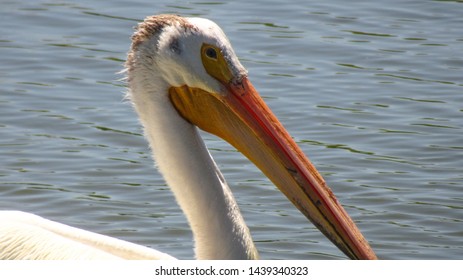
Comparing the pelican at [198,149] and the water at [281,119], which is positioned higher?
the pelican at [198,149]

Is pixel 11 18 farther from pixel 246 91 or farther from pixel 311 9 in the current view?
pixel 246 91

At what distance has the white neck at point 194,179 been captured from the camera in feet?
16.7

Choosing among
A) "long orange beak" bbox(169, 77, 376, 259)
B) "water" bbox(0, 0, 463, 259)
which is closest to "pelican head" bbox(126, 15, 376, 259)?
"long orange beak" bbox(169, 77, 376, 259)

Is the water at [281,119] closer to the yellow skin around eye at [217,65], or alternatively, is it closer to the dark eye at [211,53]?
the yellow skin around eye at [217,65]

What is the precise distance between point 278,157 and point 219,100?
1.10 ft

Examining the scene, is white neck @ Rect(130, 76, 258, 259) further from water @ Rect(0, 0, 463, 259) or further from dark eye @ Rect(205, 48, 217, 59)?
water @ Rect(0, 0, 463, 259)

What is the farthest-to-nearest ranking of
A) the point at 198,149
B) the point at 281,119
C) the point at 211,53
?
the point at 281,119 → the point at 198,149 → the point at 211,53

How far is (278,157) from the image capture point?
16.9ft

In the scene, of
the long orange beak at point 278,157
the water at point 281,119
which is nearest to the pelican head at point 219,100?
the long orange beak at point 278,157

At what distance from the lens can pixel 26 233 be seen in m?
5.10

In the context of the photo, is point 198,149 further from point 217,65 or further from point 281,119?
point 281,119

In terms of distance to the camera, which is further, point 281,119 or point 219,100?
point 281,119

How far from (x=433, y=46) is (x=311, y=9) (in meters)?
1.24

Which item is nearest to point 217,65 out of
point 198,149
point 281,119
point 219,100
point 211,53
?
point 211,53
